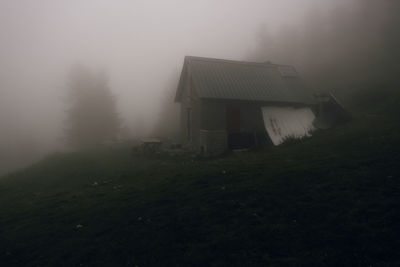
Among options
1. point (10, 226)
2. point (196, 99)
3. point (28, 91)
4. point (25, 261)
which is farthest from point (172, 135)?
point (28, 91)

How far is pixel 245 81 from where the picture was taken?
80.1 ft

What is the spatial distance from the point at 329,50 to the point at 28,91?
396 feet

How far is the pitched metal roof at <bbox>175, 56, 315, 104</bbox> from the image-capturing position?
74.7ft

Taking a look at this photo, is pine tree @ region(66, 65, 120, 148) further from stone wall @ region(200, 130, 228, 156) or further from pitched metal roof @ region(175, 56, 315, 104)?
stone wall @ region(200, 130, 228, 156)

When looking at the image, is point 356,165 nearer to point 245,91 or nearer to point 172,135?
point 245,91

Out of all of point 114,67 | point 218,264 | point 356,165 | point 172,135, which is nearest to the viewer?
point 218,264

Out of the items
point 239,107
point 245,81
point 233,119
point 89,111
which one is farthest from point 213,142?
point 89,111

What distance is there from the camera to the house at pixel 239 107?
73.3 ft

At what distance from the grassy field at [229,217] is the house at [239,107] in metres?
8.15

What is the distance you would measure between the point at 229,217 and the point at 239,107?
52.1 ft

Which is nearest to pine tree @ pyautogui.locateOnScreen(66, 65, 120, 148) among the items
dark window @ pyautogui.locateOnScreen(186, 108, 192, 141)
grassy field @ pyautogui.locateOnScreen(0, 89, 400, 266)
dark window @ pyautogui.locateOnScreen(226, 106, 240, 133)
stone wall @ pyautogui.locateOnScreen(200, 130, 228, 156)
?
dark window @ pyautogui.locateOnScreen(186, 108, 192, 141)

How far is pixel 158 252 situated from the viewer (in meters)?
6.63

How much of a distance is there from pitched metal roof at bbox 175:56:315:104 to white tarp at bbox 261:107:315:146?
0.89 m

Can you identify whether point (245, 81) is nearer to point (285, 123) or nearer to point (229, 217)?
point (285, 123)
